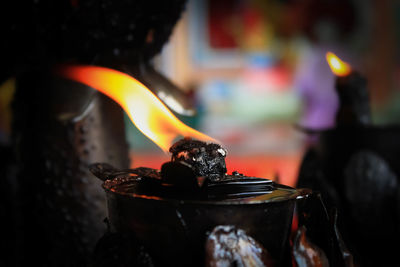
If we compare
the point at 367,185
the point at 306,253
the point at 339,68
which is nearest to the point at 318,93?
the point at 339,68

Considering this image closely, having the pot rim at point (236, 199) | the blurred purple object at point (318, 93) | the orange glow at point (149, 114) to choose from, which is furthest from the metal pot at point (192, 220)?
the blurred purple object at point (318, 93)

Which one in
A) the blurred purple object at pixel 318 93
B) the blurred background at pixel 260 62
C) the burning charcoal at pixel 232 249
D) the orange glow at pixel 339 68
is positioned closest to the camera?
the burning charcoal at pixel 232 249

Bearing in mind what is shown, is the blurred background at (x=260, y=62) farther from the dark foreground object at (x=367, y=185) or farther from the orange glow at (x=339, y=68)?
the dark foreground object at (x=367, y=185)

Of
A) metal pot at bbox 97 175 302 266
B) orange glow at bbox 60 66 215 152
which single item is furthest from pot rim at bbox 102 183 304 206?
orange glow at bbox 60 66 215 152

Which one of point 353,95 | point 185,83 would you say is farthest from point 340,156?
point 185,83

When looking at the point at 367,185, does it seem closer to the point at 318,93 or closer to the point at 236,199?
the point at 236,199
